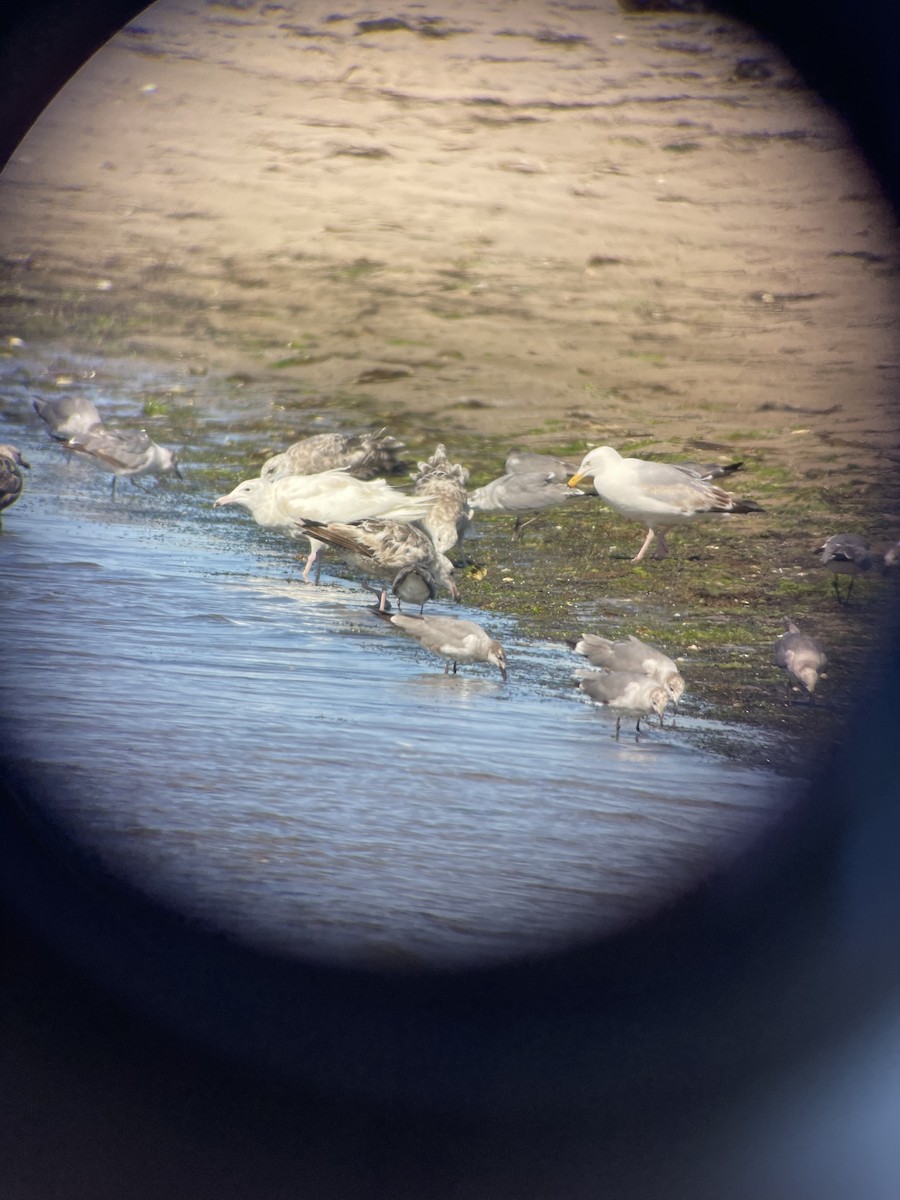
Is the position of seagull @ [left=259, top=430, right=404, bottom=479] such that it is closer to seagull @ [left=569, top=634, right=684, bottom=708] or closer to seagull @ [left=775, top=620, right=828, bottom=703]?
seagull @ [left=569, top=634, right=684, bottom=708]

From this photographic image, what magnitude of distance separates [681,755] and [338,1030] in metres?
0.56

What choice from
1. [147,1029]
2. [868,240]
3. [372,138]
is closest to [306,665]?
[147,1029]

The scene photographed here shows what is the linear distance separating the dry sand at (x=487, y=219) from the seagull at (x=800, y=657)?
0.23 m

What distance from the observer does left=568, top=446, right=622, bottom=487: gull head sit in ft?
4.46

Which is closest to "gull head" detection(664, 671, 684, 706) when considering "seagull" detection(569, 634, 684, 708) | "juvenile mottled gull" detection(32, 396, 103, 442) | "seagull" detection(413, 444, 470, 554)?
"seagull" detection(569, 634, 684, 708)

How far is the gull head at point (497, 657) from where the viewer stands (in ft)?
4.45

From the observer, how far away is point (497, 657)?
53.4 inches

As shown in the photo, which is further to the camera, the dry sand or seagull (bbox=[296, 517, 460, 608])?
seagull (bbox=[296, 517, 460, 608])

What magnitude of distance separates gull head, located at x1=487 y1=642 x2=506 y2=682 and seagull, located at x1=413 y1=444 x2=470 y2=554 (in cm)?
15

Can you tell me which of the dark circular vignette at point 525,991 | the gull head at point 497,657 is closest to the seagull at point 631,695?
the gull head at point 497,657

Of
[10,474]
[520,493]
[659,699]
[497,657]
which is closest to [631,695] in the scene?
[659,699]

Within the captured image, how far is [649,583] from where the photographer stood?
1.37m

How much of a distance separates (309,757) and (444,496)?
1.28 feet

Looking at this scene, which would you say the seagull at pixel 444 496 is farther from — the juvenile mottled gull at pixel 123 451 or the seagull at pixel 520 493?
the juvenile mottled gull at pixel 123 451
